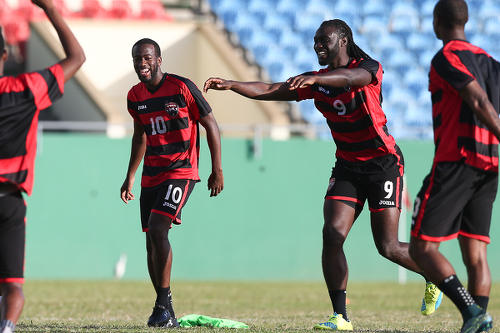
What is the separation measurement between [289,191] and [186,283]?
2.33 m

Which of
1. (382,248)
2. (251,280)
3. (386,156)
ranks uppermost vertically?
(386,156)

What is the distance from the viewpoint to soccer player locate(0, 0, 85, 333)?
201 inches

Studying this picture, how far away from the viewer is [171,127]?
7.51 m

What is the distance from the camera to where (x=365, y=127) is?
23.2 ft

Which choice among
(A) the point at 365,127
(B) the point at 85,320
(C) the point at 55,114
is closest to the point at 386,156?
(A) the point at 365,127

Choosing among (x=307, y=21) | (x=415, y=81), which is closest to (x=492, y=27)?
(x=415, y=81)

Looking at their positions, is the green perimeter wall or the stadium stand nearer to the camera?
the green perimeter wall

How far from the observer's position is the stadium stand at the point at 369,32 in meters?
19.1

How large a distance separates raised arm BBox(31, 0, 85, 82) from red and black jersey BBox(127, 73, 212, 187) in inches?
86.6

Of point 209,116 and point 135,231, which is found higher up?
point 209,116

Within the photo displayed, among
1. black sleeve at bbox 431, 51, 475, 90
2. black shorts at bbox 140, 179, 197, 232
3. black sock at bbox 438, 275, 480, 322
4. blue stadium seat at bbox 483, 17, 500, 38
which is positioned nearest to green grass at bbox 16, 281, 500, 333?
black shorts at bbox 140, 179, 197, 232

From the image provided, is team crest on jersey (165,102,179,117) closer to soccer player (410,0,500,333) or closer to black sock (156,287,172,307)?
black sock (156,287,172,307)

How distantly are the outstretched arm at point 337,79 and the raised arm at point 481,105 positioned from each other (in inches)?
43.3

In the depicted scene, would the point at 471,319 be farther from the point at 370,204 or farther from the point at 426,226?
the point at 370,204
